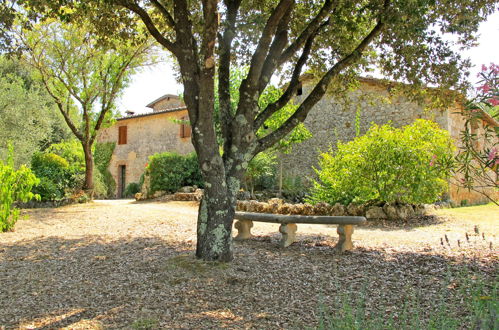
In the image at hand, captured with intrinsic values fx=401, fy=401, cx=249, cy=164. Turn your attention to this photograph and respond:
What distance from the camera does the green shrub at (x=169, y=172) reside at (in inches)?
643

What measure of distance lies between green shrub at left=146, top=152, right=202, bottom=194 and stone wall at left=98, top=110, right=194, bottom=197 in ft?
19.0

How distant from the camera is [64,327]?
352 centimetres

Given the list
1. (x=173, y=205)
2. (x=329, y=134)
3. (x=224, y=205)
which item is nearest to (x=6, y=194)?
(x=224, y=205)

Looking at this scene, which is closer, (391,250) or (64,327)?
(64,327)

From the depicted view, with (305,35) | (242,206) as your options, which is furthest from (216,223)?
(242,206)

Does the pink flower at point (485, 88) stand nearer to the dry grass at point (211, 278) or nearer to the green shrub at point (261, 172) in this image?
the dry grass at point (211, 278)

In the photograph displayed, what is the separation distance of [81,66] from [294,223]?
1022 centimetres

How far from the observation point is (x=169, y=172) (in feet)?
54.0

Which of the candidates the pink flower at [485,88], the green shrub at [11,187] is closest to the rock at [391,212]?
the pink flower at [485,88]

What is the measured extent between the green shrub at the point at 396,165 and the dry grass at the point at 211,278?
6.55 ft

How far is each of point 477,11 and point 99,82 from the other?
39.4 feet

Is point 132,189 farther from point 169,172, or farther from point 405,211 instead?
point 405,211

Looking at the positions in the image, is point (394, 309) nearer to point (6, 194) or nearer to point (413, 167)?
point (413, 167)

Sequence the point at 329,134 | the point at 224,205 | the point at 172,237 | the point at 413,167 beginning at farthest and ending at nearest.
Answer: the point at 329,134, the point at 413,167, the point at 172,237, the point at 224,205
